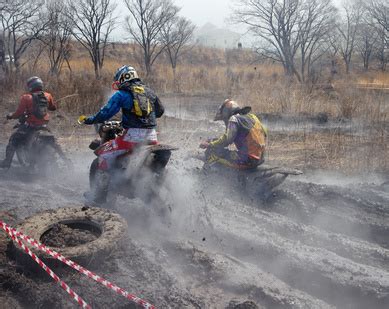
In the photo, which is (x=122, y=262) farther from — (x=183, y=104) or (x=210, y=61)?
(x=210, y=61)

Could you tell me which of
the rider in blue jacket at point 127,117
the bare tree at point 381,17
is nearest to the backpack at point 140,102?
the rider in blue jacket at point 127,117

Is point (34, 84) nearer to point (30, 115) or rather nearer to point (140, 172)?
point (30, 115)

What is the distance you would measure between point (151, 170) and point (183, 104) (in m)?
16.4

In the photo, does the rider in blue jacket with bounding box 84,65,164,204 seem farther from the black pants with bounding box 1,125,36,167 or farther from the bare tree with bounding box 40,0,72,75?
the bare tree with bounding box 40,0,72,75

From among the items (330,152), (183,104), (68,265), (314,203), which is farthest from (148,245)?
(183,104)

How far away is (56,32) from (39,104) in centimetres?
1811

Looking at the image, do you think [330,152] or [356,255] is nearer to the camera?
[356,255]

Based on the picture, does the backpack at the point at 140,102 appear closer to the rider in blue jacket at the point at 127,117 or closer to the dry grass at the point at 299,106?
the rider in blue jacket at the point at 127,117

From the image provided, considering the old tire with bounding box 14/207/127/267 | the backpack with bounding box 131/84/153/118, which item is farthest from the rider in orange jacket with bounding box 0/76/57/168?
the old tire with bounding box 14/207/127/267

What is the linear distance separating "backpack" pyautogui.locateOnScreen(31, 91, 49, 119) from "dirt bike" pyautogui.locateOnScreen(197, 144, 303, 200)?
4.03 meters

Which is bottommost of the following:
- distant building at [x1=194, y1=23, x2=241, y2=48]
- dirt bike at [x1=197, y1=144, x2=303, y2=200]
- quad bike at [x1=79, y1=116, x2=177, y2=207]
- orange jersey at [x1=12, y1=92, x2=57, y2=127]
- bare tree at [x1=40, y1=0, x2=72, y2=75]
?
dirt bike at [x1=197, y1=144, x2=303, y2=200]

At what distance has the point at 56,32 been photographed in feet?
81.6

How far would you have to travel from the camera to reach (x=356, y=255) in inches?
210

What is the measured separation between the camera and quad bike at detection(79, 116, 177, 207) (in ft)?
18.8
